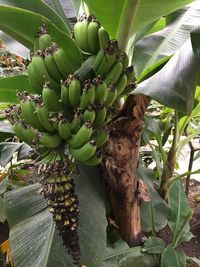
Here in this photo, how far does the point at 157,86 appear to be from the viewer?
536 millimetres

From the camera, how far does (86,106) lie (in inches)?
23.3

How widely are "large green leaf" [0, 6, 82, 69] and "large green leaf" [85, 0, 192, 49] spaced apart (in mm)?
86

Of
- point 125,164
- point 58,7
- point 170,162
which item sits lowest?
point 170,162

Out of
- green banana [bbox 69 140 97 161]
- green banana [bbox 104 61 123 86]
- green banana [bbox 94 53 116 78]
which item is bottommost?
green banana [bbox 69 140 97 161]

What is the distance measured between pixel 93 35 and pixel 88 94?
189 mm

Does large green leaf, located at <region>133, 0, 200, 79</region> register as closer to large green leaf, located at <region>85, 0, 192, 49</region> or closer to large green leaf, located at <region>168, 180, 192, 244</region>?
large green leaf, located at <region>85, 0, 192, 49</region>

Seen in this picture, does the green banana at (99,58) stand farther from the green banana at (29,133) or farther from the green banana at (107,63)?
the green banana at (29,133)

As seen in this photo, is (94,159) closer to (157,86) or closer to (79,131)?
(79,131)

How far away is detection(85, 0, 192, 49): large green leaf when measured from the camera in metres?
0.62

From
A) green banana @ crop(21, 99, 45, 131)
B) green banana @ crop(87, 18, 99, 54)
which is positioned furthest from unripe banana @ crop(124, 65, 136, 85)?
green banana @ crop(21, 99, 45, 131)

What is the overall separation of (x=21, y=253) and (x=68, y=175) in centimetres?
23

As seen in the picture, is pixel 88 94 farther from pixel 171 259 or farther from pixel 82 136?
pixel 171 259

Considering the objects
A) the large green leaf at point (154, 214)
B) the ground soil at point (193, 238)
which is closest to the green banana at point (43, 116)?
the large green leaf at point (154, 214)

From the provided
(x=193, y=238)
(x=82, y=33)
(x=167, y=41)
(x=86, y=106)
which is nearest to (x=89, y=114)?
(x=86, y=106)
